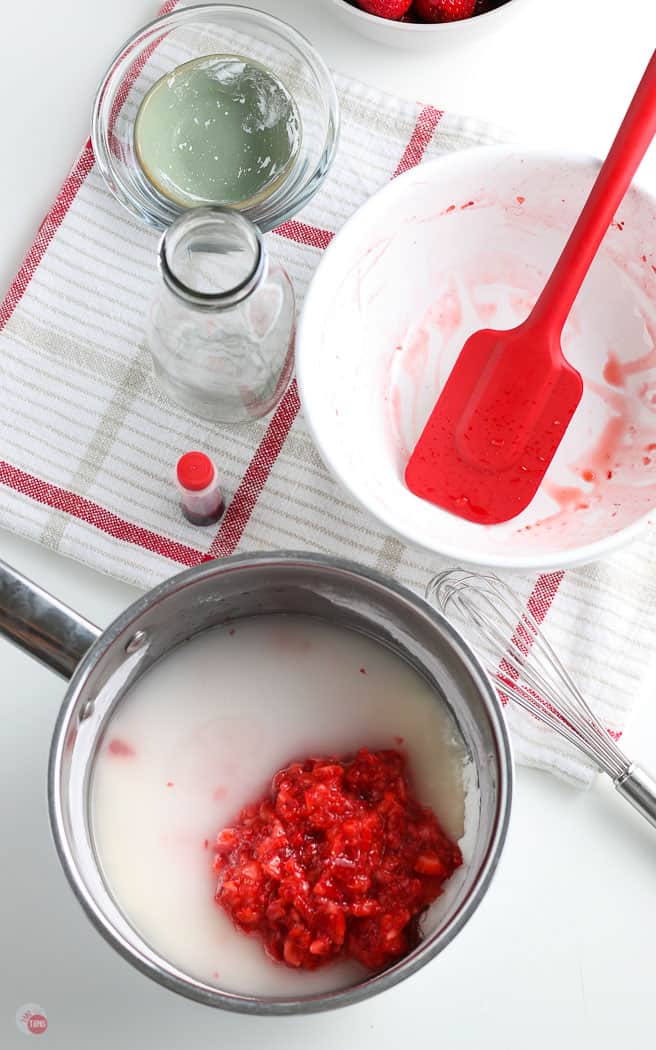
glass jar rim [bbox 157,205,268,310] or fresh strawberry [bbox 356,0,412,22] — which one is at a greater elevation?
fresh strawberry [bbox 356,0,412,22]

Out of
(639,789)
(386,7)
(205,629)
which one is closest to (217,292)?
(205,629)

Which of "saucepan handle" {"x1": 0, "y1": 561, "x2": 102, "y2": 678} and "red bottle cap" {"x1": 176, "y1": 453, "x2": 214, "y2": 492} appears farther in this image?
"red bottle cap" {"x1": 176, "y1": 453, "x2": 214, "y2": 492}

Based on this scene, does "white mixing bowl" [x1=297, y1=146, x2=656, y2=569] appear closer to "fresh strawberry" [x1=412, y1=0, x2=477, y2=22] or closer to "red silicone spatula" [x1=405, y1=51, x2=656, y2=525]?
"red silicone spatula" [x1=405, y1=51, x2=656, y2=525]

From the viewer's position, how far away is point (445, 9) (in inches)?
40.6

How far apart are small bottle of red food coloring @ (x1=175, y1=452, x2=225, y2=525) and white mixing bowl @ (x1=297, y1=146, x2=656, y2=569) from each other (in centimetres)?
10

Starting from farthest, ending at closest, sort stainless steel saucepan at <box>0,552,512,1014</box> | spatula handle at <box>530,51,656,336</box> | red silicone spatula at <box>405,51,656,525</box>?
red silicone spatula at <box>405,51,656,525</box>, spatula handle at <box>530,51,656,336</box>, stainless steel saucepan at <box>0,552,512,1014</box>

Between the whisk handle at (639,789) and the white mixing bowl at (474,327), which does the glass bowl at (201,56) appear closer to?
the white mixing bowl at (474,327)

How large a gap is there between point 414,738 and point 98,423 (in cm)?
43

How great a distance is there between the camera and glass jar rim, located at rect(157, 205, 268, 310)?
2.80ft

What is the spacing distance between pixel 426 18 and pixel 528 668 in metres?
0.63

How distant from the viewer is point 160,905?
0.80 meters

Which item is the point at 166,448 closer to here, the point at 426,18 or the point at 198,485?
the point at 198,485

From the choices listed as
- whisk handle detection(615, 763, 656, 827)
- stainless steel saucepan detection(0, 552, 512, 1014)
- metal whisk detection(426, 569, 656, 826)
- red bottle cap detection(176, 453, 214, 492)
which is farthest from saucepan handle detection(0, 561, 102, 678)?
whisk handle detection(615, 763, 656, 827)

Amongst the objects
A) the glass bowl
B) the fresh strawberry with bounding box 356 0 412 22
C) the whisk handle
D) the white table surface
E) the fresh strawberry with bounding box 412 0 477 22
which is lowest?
the white table surface
